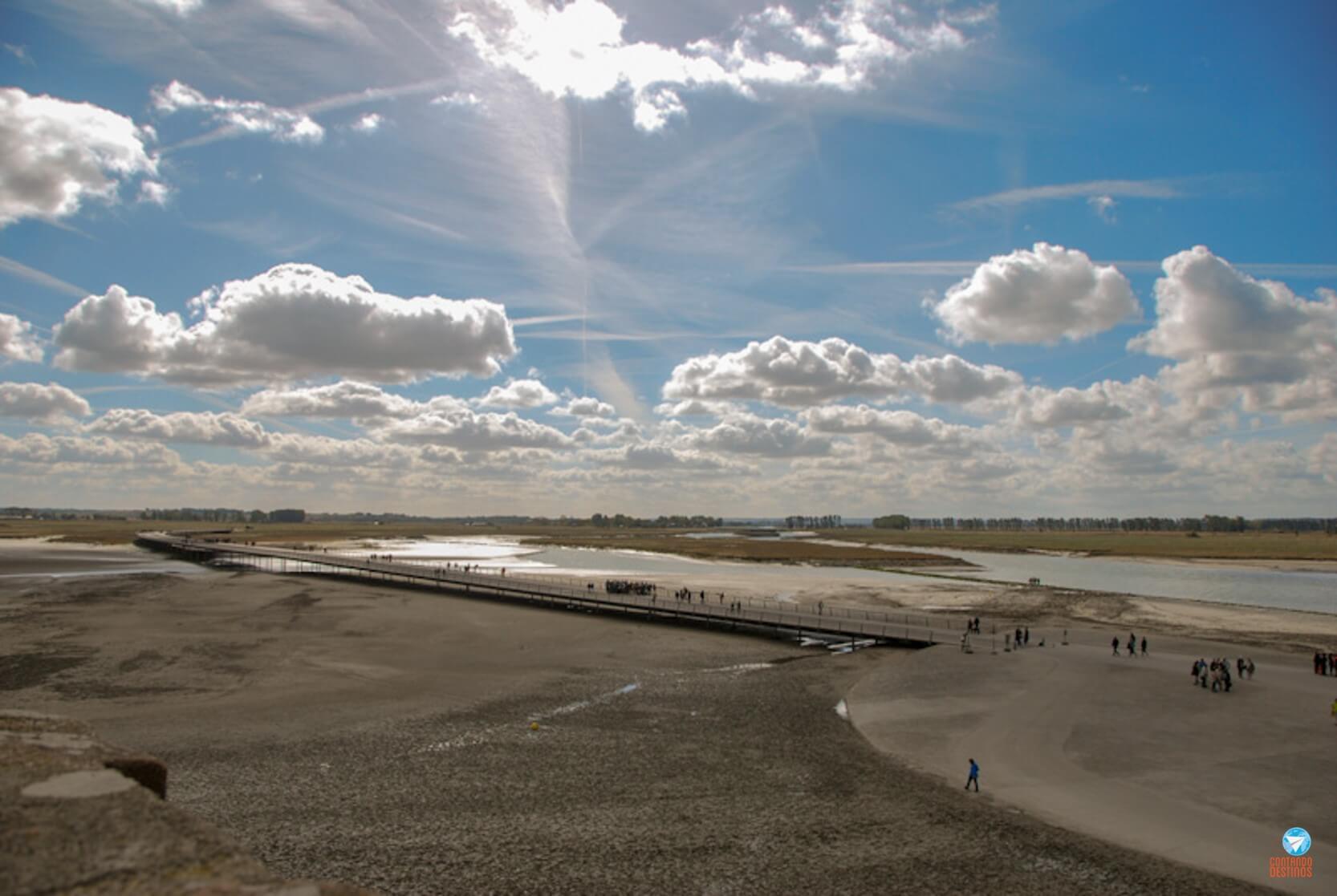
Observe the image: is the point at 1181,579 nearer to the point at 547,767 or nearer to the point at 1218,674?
the point at 1218,674

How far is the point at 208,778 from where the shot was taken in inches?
744

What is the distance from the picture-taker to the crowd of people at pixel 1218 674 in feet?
91.6

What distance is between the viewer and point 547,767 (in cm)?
2044

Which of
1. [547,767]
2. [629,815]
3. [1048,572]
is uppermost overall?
[629,815]

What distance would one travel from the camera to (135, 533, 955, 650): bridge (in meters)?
42.6

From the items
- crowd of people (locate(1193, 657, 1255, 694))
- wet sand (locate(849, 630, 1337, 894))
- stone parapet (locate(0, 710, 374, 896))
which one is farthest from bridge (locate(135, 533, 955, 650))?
stone parapet (locate(0, 710, 374, 896))

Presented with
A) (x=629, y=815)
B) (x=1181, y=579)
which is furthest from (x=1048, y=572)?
(x=629, y=815)

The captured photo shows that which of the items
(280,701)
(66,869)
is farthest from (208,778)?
(66,869)

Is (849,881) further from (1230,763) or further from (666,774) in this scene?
(1230,763)

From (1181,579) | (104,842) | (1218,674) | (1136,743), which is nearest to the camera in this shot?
(104,842)

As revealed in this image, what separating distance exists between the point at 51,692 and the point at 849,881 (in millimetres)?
29742

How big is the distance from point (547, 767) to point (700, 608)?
3119 centimetres

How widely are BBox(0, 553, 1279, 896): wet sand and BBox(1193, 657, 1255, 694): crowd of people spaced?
37.6 ft

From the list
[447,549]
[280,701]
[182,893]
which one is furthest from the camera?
[447,549]
